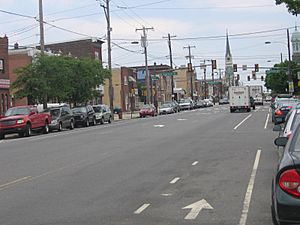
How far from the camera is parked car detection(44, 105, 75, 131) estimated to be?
3578 cm

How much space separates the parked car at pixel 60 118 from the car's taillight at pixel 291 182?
102ft

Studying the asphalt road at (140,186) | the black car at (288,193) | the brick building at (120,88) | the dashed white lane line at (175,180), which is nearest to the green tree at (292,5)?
the asphalt road at (140,186)

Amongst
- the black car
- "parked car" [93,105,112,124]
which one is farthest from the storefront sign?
the black car

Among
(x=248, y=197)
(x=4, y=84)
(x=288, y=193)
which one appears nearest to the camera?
(x=288, y=193)

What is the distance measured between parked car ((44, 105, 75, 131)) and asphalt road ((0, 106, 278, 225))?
17.3m

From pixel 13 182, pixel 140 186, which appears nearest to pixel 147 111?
pixel 13 182

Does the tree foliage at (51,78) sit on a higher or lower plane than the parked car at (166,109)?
higher

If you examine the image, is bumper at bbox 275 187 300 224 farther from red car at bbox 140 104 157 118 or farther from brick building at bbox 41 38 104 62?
brick building at bbox 41 38 104 62

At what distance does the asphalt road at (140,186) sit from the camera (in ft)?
25.6

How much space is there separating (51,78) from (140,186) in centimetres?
3087

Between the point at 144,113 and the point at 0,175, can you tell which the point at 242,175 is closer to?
the point at 0,175

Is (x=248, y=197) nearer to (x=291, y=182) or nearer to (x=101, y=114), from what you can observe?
(x=291, y=182)

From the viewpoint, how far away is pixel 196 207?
329 inches

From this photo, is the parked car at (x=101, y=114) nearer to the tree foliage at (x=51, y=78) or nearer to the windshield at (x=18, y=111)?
the tree foliage at (x=51, y=78)
